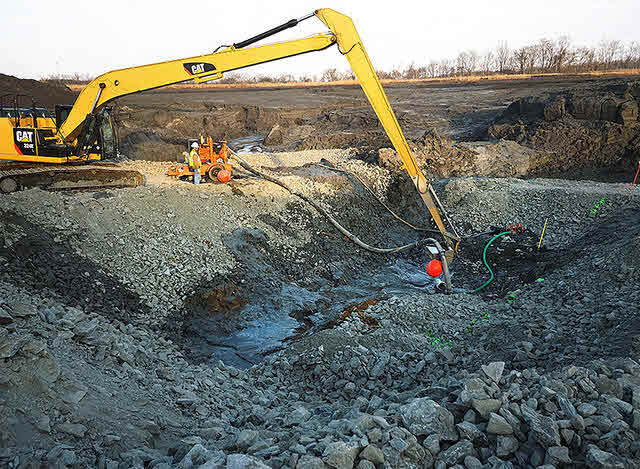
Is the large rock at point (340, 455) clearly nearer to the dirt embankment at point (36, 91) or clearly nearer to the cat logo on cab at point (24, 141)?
the cat logo on cab at point (24, 141)

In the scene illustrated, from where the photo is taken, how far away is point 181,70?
877 cm

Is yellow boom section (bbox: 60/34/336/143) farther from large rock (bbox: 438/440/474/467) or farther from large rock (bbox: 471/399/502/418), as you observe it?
large rock (bbox: 438/440/474/467)

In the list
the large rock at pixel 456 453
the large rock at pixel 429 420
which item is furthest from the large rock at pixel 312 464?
the large rock at pixel 456 453

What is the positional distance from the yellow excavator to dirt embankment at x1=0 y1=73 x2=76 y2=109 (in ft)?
62.3

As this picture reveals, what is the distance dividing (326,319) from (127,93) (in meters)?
6.26

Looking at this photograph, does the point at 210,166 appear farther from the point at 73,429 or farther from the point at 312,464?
the point at 312,464

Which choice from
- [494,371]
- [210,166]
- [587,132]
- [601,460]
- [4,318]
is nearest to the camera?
[601,460]

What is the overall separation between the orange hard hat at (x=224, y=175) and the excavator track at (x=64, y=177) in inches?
70.9

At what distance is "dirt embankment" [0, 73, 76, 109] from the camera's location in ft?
83.2

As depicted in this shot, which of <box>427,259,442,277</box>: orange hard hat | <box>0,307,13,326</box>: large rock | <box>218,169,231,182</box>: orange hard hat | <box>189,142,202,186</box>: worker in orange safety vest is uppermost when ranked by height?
<box>189,142,202,186</box>: worker in orange safety vest

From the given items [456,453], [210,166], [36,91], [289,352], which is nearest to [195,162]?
[210,166]

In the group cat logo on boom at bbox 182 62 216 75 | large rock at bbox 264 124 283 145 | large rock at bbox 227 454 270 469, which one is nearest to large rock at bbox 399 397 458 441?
large rock at bbox 227 454 270 469

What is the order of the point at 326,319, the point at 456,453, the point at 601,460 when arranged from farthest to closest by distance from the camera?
the point at 326,319 < the point at 456,453 < the point at 601,460

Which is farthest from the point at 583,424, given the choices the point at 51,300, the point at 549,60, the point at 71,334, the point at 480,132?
the point at 549,60
